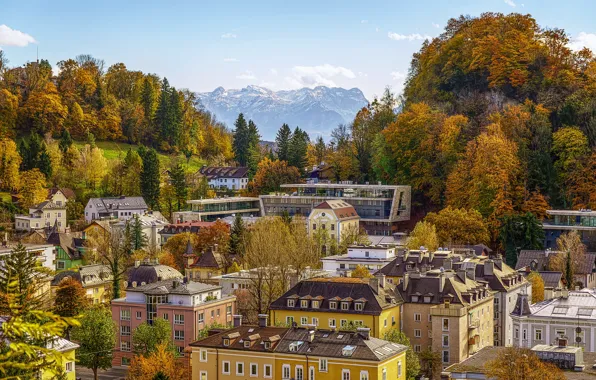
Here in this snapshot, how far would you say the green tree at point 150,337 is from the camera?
59.0 meters

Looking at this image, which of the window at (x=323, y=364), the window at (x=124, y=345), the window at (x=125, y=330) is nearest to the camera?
the window at (x=323, y=364)

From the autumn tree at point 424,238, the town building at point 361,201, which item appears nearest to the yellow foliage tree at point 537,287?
the autumn tree at point 424,238

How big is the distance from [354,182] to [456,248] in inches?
1171

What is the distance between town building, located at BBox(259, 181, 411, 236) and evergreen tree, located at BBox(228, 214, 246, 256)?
15.3 metres

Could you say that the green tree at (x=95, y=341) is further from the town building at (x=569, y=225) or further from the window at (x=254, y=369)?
the town building at (x=569, y=225)

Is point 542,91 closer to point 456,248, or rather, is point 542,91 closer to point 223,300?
point 456,248

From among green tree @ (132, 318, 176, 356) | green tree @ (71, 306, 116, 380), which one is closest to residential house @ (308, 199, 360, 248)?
green tree @ (132, 318, 176, 356)

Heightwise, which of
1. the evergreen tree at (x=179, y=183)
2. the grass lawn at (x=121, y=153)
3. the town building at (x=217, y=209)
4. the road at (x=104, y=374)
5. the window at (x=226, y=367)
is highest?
the grass lawn at (x=121, y=153)

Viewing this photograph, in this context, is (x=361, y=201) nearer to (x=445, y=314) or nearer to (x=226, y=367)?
(x=445, y=314)

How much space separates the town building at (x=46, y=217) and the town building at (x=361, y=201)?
71.4 ft

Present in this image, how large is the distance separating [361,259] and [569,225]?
22.2m

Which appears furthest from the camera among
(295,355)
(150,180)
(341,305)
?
(150,180)

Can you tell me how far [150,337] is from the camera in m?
59.3

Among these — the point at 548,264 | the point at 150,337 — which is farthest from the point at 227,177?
the point at 150,337
